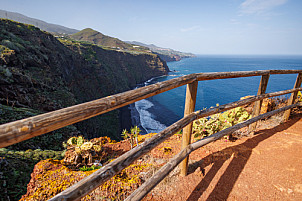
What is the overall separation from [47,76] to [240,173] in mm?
22710

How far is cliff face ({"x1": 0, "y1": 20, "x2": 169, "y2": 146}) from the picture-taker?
13.3 meters

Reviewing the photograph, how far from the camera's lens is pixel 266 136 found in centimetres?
405

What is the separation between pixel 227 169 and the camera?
290 centimetres

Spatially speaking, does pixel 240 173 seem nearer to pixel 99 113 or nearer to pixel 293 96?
pixel 99 113

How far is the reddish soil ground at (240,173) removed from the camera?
245 centimetres

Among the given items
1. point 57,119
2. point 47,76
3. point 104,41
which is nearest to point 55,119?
point 57,119

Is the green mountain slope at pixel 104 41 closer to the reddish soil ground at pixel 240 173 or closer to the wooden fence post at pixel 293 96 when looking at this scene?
the wooden fence post at pixel 293 96

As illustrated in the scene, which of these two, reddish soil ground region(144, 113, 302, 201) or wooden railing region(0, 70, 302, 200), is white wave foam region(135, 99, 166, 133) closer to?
reddish soil ground region(144, 113, 302, 201)

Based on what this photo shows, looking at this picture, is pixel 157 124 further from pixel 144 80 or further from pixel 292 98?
pixel 144 80

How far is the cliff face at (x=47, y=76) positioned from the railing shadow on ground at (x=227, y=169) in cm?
1016

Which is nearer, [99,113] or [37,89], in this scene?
[99,113]

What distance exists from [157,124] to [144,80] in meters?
47.5

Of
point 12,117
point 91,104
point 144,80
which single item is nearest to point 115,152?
point 91,104

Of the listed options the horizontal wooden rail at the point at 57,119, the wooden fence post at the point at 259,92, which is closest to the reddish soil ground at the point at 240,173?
the wooden fence post at the point at 259,92
